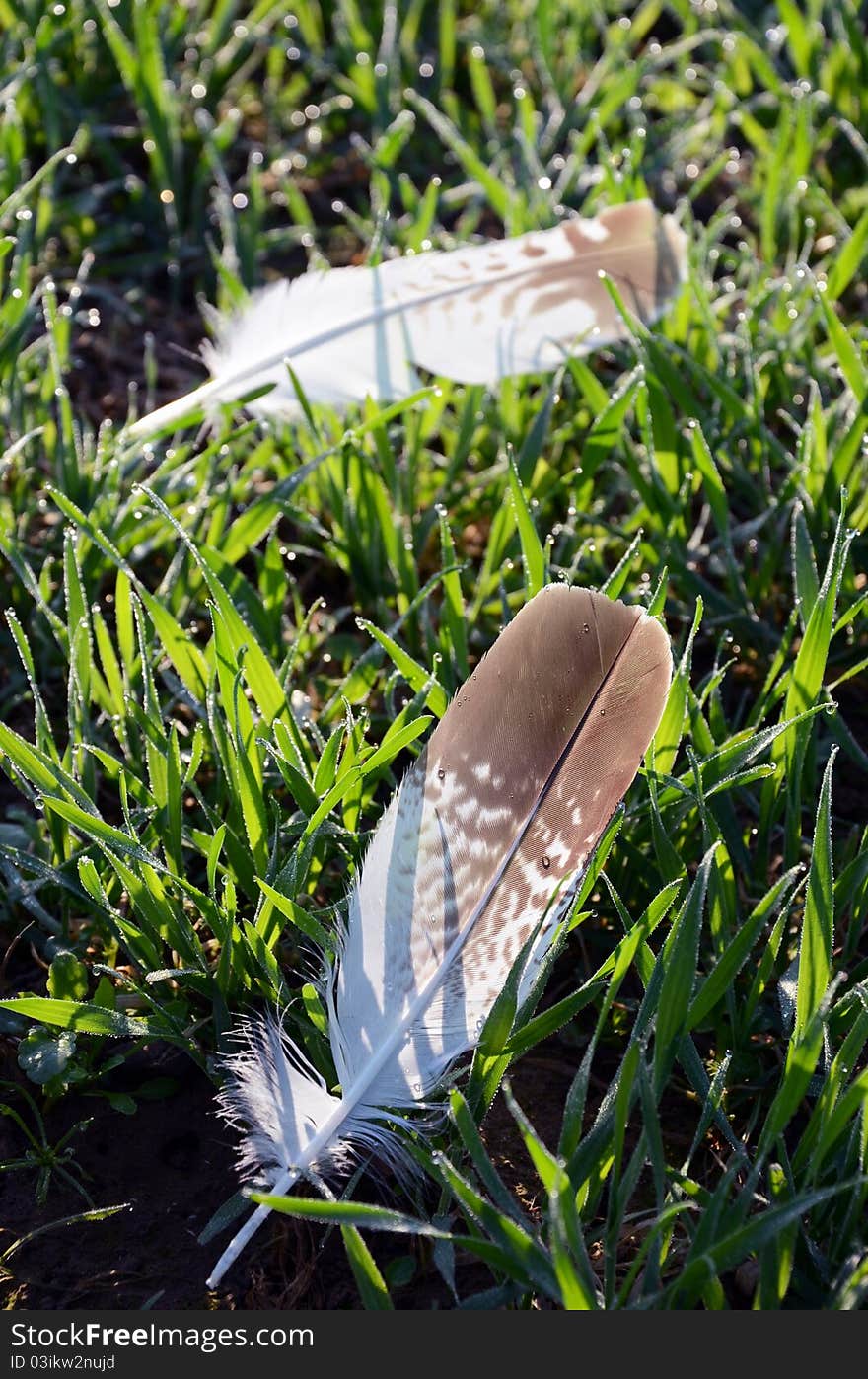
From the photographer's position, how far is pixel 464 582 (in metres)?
1.95

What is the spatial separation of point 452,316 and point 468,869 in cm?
98

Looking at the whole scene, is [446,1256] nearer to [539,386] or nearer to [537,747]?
[537,747]

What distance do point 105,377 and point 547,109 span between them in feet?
3.42

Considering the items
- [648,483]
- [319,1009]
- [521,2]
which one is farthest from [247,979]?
[521,2]

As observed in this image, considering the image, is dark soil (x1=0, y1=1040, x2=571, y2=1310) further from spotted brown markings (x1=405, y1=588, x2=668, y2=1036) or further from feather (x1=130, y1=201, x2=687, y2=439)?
feather (x1=130, y1=201, x2=687, y2=439)

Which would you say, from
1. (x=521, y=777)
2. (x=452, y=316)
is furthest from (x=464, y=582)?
(x=521, y=777)

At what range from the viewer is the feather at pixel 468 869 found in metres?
1.27

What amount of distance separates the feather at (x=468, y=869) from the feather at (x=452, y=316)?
709mm

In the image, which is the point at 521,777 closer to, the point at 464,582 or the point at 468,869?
the point at 468,869

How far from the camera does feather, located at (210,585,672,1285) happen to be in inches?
50.2

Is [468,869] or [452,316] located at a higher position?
[452,316]

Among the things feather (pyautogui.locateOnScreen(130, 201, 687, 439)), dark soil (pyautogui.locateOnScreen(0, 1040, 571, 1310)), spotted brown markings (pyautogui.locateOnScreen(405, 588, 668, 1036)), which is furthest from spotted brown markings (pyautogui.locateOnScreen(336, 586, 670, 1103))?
feather (pyautogui.locateOnScreen(130, 201, 687, 439))

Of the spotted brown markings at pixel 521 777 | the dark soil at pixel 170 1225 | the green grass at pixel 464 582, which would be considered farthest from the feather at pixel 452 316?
the dark soil at pixel 170 1225

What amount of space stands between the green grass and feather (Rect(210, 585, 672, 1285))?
0.05 m
